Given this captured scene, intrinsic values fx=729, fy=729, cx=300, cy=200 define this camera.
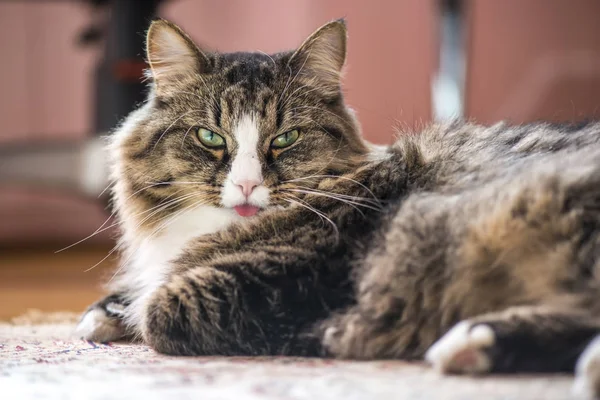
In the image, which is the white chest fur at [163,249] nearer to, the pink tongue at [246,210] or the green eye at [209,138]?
the pink tongue at [246,210]

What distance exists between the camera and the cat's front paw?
1.45 m

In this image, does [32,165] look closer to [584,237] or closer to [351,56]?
[351,56]

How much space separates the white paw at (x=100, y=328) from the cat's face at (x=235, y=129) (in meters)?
0.23

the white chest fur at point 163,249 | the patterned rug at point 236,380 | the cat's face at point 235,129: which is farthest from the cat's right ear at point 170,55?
the patterned rug at point 236,380

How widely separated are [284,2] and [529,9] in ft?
5.13

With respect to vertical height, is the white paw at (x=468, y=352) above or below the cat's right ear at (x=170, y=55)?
below

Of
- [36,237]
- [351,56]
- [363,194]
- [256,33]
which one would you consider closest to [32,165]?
[36,237]

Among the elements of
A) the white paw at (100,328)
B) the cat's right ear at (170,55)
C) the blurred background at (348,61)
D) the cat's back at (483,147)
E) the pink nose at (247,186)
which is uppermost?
the blurred background at (348,61)

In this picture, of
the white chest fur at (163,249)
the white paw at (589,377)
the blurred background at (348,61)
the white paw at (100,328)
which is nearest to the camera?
the white paw at (589,377)

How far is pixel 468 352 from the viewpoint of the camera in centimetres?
98

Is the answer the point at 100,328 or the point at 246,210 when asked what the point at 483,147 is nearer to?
the point at 246,210

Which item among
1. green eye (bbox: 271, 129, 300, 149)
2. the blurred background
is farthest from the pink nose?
the blurred background

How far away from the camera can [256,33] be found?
14.6 ft

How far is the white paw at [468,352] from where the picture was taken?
3.19ft
